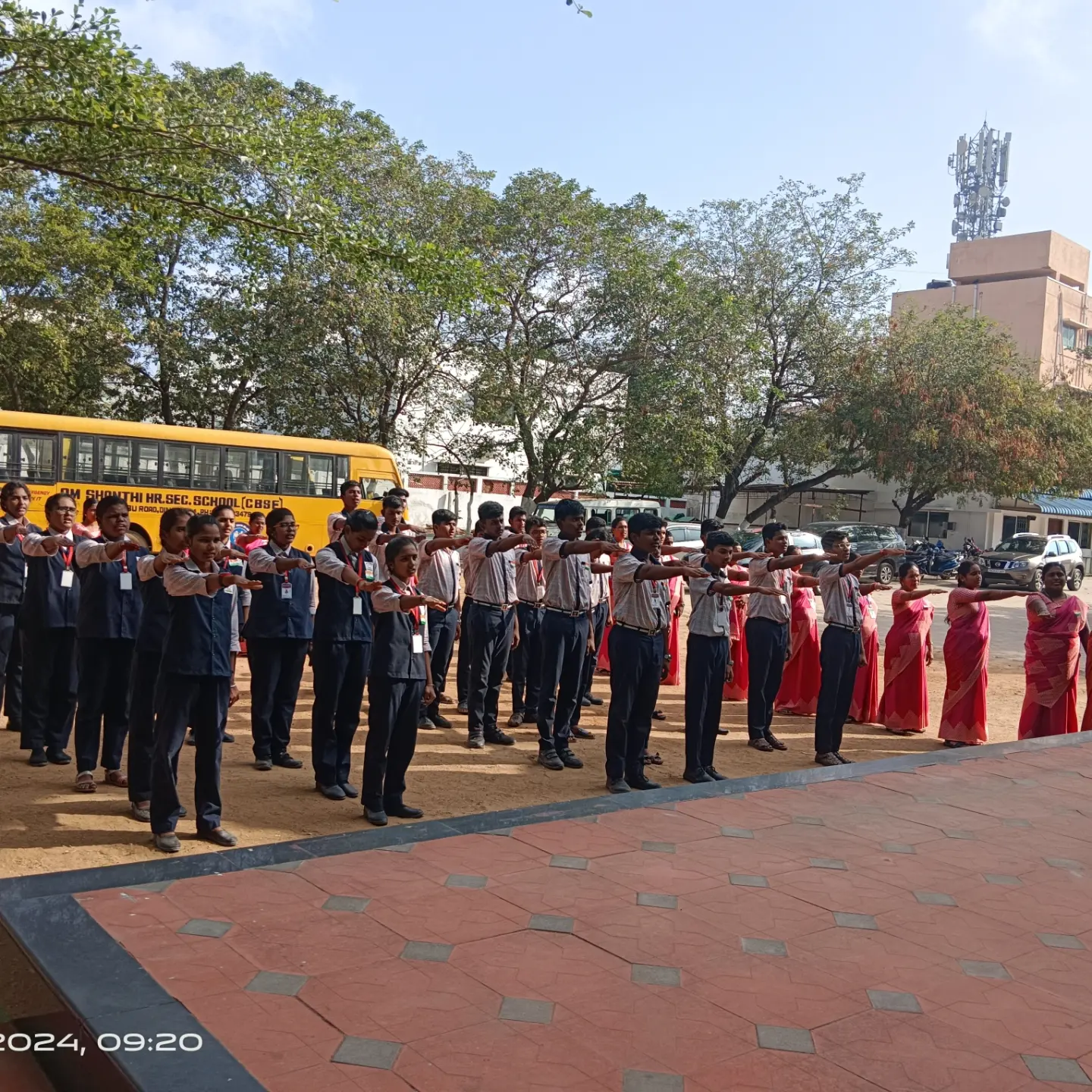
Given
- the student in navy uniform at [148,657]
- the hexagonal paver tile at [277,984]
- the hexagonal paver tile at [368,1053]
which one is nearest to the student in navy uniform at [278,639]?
the student in navy uniform at [148,657]

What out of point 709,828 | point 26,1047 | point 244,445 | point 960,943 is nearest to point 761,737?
point 709,828

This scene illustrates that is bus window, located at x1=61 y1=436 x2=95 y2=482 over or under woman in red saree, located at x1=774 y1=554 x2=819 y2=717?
over

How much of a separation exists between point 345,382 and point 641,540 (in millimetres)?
13592

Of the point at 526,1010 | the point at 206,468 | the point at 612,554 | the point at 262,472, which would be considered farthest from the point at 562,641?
the point at 262,472

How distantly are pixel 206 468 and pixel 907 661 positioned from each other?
41.1 feet

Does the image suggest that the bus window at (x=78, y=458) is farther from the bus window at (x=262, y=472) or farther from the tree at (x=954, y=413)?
the tree at (x=954, y=413)

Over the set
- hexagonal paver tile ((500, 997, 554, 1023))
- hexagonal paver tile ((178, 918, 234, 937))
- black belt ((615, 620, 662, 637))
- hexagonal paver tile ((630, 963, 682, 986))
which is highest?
black belt ((615, 620, 662, 637))

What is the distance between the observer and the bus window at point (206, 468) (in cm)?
1772

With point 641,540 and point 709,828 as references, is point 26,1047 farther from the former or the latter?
point 641,540

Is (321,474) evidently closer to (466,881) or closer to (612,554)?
(612,554)

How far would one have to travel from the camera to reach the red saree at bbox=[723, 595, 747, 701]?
1011 centimetres

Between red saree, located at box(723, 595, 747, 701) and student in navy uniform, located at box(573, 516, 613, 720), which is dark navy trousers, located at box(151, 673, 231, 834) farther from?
red saree, located at box(723, 595, 747, 701)

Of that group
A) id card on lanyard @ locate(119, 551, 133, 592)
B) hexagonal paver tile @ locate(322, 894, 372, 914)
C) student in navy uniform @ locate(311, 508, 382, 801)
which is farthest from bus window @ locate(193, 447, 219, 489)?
hexagonal paver tile @ locate(322, 894, 372, 914)

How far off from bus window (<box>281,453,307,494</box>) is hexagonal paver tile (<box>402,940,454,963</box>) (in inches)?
618
